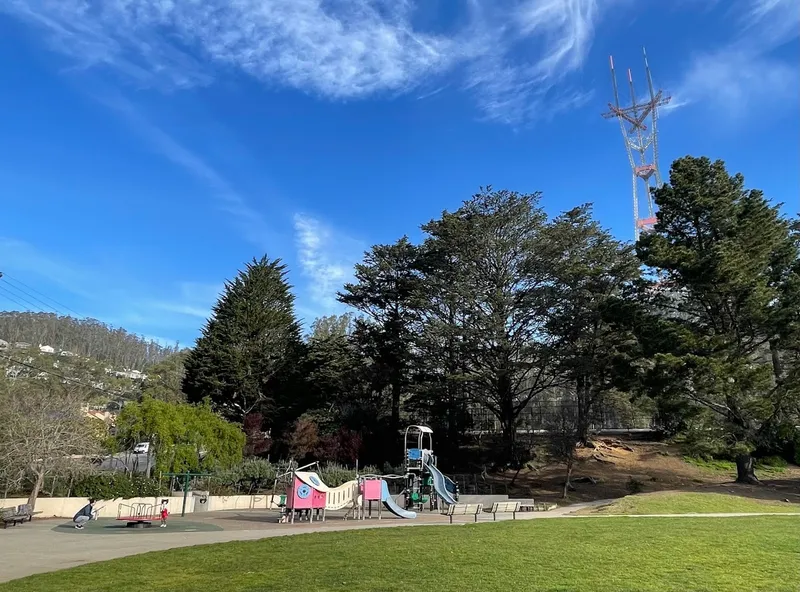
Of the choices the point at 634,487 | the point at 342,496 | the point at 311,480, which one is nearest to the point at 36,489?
the point at 311,480

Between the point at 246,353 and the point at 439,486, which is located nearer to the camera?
the point at 439,486

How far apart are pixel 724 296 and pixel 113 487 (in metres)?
30.1

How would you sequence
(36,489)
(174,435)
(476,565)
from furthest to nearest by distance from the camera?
(174,435) < (36,489) < (476,565)

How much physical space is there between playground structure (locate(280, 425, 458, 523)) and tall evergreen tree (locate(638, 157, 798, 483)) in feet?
40.3

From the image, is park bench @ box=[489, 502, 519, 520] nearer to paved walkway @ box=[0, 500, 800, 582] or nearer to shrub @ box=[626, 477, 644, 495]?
paved walkway @ box=[0, 500, 800, 582]

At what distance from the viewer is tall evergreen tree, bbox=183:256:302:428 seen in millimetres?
43156

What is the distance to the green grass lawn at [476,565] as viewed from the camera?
7.17m

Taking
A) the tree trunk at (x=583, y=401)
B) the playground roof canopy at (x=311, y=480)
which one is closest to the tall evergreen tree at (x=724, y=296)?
the tree trunk at (x=583, y=401)

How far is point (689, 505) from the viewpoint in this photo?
21016 mm

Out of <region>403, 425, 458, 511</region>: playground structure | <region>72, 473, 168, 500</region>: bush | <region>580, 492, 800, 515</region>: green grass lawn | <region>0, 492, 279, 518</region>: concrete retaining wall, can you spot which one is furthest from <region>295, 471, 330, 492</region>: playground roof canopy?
<region>580, 492, 800, 515</region>: green grass lawn

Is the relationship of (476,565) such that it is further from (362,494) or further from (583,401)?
(583,401)

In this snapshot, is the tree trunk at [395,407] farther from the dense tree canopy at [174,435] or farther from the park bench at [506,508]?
the park bench at [506,508]

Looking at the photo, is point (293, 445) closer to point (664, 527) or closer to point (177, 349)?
point (664, 527)

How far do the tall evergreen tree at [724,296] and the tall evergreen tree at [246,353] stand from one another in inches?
1097
